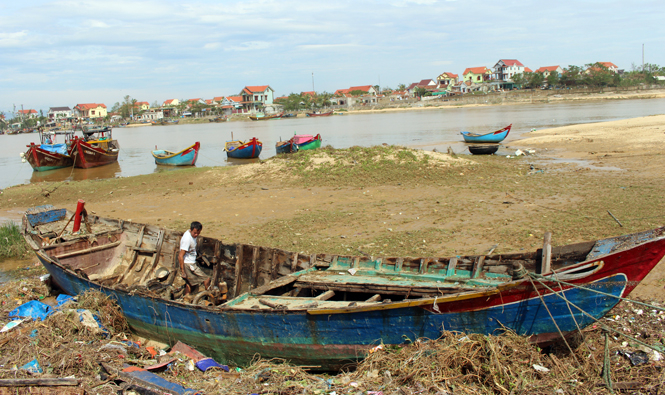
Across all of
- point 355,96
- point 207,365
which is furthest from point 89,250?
point 355,96

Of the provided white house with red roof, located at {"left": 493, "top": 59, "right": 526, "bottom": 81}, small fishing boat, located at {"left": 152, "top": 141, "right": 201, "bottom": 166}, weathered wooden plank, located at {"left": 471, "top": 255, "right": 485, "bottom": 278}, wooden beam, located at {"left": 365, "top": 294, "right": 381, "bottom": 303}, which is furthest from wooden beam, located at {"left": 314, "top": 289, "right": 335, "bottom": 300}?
white house with red roof, located at {"left": 493, "top": 59, "right": 526, "bottom": 81}

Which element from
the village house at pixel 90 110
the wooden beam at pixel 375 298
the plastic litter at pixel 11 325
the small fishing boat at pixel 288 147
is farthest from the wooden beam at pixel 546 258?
the village house at pixel 90 110

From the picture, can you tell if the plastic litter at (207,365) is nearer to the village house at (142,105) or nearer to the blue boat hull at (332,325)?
the blue boat hull at (332,325)

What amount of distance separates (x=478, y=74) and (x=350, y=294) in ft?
420

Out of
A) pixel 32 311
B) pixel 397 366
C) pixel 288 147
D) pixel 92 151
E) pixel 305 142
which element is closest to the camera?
pixel 397 366

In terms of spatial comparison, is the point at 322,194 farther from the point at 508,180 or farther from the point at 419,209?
the point at 508,180

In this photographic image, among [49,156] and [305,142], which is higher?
[49,156]

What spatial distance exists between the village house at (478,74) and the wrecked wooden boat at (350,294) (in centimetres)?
12476

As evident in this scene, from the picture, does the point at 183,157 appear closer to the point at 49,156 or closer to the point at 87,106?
the point at 49,156

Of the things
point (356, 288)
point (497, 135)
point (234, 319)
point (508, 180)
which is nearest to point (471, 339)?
point (356, 288)

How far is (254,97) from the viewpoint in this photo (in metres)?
119

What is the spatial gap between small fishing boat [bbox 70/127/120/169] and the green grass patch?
54.9 feet

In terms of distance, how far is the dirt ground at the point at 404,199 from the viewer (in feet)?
31.0

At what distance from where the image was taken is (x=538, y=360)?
15.0 feet
